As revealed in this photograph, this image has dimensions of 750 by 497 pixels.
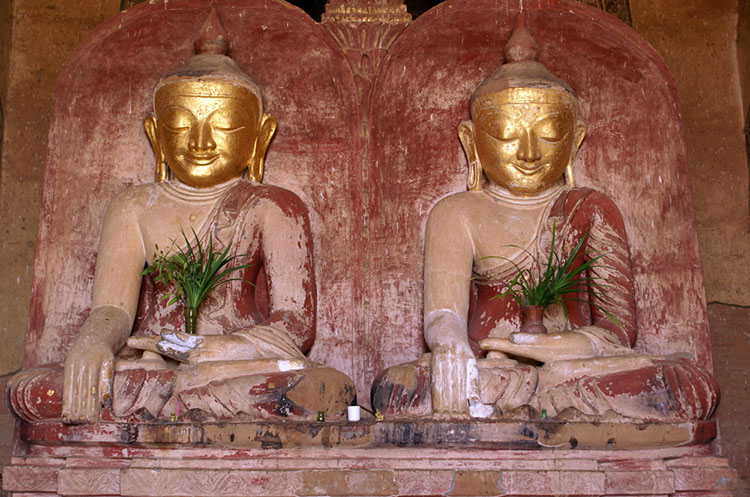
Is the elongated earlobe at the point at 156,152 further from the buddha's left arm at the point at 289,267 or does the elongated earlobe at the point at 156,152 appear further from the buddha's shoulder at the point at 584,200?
the buddha's shoulder at the point at 584,200

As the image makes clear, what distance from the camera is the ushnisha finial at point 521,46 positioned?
5.25 meters

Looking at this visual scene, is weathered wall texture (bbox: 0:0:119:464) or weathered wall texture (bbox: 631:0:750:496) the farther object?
weathered wall texture (bbox: 0:0:119:464)

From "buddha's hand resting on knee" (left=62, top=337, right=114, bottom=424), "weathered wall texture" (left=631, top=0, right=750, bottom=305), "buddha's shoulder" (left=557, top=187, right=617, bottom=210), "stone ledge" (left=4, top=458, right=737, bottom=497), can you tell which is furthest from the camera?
"weathered wall texture" (left=631, top=0, right=750, bottom=305)

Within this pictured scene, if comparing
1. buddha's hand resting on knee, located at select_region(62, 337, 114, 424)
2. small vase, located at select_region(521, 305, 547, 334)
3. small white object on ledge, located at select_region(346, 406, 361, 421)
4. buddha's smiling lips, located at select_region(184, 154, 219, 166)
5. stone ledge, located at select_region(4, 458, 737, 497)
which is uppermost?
buddha's smiling lips, located at select_region(184, 154, 219, 166)

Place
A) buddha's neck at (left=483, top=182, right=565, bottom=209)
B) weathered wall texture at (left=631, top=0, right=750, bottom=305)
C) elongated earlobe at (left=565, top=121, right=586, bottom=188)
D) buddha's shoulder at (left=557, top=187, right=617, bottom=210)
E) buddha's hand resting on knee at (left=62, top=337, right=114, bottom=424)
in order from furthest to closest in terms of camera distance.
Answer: weathered wall texture at (left=631, top=0, right=750, bottom=305) → elongated earlobe at (left=565, top=121, right=586, bottom=188) → buddha's neck at (left=483, top=182, right=565, bottom=209) → buddha's shoulder at (left=557, top=187, right=617, bottom=210) → buddha's hand resting on knee at (left=62, top=337, right=114, bottom=424)

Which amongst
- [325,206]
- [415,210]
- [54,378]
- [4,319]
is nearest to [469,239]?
[415,210]

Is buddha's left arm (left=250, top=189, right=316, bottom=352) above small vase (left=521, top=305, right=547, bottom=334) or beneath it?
above

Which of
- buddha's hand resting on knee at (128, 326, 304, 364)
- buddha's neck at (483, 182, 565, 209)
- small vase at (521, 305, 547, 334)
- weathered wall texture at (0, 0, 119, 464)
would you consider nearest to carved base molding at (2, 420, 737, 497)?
buddha's hand resting on knee at (128, 326, 304, 364)

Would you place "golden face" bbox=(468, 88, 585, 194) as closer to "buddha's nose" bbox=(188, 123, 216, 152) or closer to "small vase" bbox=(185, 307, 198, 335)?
"buddha's nose" bbox=(188, 123, 216, 152)

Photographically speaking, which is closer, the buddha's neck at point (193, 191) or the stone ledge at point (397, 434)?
the stone ledge at point (397, 434)

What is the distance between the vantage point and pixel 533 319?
179 inches

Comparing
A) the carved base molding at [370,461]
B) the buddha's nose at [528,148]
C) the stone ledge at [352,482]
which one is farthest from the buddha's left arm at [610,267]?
the stone ledge at [352,482]

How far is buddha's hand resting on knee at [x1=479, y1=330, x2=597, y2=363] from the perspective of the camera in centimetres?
434

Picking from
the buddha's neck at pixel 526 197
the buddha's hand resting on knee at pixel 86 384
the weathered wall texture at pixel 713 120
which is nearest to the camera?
the buddha's hand resting on knee at pixel 86 384
